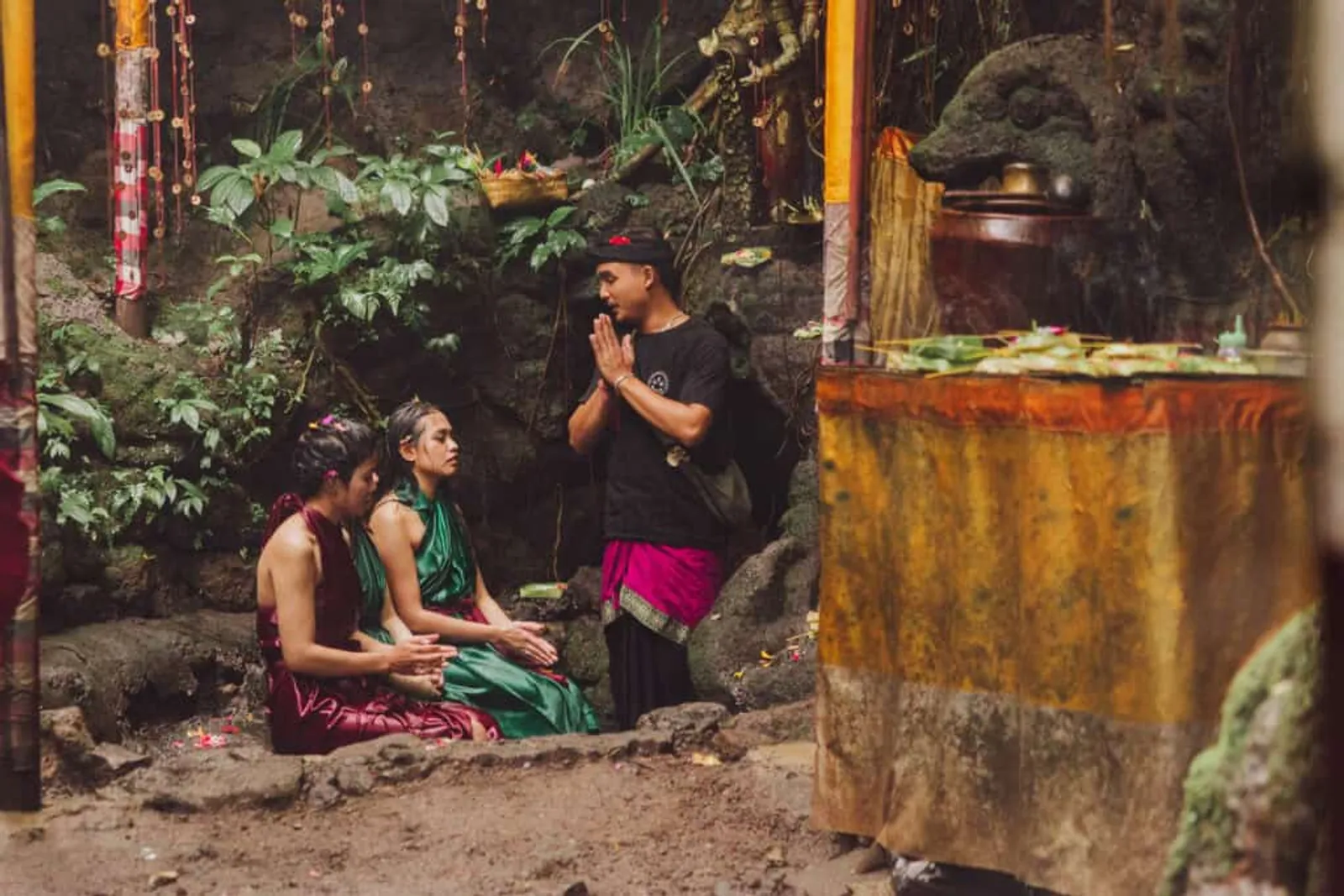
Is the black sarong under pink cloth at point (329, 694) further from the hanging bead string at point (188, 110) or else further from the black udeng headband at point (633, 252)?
the hanging bead string at point (188, 110)

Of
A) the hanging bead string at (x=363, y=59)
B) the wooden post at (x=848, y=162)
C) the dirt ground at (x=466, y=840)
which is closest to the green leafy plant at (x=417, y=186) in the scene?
the hanging bead string at (x=363, y=59)

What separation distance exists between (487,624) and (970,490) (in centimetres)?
264

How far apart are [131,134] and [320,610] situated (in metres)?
2.22

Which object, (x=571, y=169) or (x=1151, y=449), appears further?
(x=571, y=169)

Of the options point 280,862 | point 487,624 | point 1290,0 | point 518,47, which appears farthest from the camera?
point 518,47

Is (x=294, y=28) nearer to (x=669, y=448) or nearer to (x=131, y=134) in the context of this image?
(x=131, y=134)

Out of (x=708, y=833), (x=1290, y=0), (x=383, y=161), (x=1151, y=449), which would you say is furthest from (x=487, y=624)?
(x=1290, y=0)

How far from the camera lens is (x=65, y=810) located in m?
4.70

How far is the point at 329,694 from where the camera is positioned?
5.66 meters

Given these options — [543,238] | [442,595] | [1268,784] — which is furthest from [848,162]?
[543,238]

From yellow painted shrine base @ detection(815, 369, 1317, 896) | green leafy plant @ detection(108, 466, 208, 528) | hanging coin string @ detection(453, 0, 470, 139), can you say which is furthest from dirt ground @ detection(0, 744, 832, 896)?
hanging coin string @ detection(453, 0, 470, 139)

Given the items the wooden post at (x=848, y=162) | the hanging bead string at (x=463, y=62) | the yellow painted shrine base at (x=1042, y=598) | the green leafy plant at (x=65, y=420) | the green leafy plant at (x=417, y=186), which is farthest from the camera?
the hanging bead string at (x=463, y=62)

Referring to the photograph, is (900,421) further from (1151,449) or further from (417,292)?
(417,292)

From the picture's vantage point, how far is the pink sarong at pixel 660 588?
6.24 m
